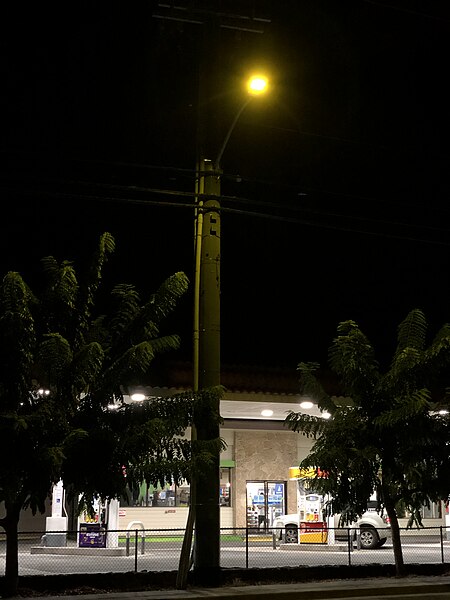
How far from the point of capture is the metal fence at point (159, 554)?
18312 mm

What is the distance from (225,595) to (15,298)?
222 inches

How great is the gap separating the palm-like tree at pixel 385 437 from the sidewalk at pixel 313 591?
1.37 m

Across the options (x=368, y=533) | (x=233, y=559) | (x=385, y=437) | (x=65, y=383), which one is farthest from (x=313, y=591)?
(x=368, y=533)

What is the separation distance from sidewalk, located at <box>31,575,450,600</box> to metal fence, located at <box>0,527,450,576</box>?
215 centimetres

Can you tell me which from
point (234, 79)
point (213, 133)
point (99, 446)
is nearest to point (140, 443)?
point (99, 446)

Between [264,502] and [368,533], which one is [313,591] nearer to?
[368,533]

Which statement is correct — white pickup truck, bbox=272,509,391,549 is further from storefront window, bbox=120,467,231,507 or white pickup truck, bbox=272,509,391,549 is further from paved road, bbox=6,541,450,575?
storefront window, bbox=120,467,231,507

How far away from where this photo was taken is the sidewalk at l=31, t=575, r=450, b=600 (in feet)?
43.5

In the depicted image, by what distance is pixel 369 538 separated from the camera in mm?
27125

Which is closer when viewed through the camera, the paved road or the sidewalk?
the sidewalk

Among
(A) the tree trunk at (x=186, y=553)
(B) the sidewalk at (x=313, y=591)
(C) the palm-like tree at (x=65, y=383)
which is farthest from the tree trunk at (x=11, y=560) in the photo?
(A) the tree trunk at (x=186, y=553)

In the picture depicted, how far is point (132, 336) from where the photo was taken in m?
14.1

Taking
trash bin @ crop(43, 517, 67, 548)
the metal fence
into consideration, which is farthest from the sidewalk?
trash bin @ crop(43, 517, 67, 548)

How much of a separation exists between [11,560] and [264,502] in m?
21.9
